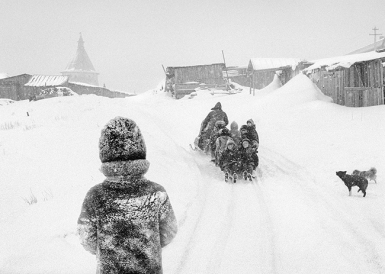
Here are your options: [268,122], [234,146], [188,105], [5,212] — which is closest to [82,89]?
[188,105]

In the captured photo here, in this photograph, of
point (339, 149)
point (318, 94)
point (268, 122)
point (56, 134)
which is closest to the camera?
point (56, 134)

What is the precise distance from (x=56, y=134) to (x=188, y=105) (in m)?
14.9

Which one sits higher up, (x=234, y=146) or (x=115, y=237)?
(x=115, y=237)

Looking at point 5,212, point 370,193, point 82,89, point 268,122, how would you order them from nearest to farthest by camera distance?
1. point 5,212
2. point 370,193
3. point 268,122
4. point 82,89

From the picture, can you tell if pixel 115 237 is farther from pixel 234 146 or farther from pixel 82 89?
pixel 82 89

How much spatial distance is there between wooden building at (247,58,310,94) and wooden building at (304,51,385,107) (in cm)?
706

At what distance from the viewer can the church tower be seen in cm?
8369

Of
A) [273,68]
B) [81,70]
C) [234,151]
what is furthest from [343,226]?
[81,70]

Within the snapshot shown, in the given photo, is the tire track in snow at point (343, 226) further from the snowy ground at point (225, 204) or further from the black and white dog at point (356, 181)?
the black and white dog at point (356, 181)

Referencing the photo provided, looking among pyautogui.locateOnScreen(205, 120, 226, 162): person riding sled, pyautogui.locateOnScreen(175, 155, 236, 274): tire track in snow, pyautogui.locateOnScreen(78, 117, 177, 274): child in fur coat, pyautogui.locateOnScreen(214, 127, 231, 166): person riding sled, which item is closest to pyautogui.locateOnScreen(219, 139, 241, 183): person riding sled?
pyautogui.locateOnScreen(214, 127, 231, 166): person riding sled

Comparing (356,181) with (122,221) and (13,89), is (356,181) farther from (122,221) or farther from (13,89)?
(13,89)

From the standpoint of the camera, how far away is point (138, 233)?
7.88ft

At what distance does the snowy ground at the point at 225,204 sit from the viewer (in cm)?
421

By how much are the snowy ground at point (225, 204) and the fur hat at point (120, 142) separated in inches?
92.3
